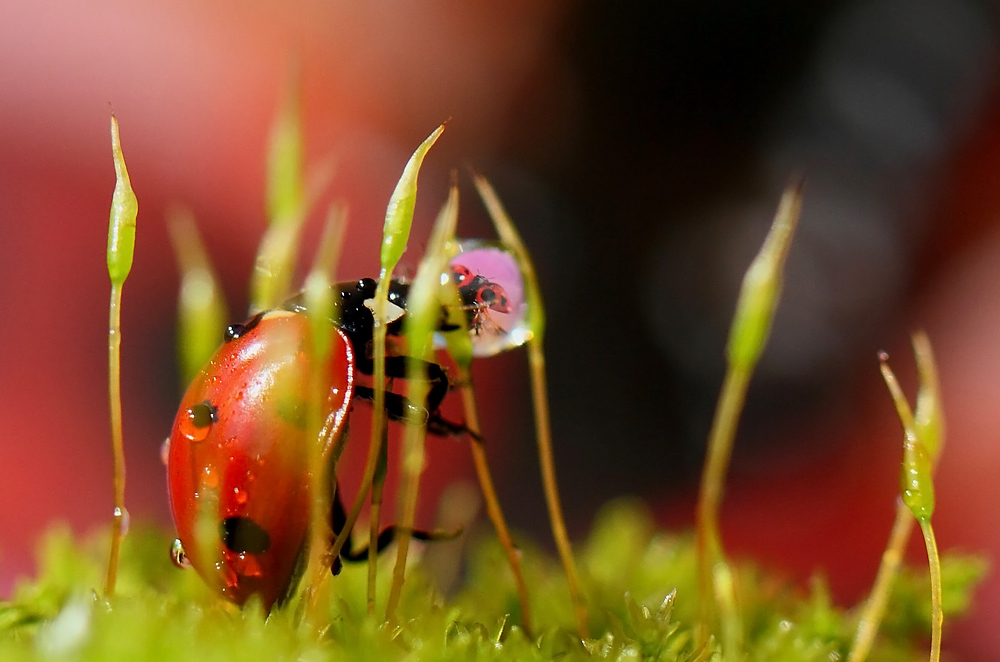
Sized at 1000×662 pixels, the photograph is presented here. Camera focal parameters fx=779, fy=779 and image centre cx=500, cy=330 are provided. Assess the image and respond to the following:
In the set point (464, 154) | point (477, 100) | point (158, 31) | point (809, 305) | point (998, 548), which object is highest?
point (158, 31)

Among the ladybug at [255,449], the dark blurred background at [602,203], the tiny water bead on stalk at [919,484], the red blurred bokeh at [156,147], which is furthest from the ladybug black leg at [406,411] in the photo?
the dark blurred background at [602,203]

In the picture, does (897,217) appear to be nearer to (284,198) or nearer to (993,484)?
(993,484)

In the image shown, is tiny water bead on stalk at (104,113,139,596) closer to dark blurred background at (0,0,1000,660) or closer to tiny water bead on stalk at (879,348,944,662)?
tiny water bead on stalk at (879,348,944,662)

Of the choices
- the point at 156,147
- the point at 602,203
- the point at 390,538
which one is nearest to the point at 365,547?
the point at 390,538

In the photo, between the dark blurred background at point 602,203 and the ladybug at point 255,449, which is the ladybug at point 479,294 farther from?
the dark blurred background at point 602,203

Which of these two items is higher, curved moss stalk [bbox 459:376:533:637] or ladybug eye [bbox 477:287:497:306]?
ladybug eye [bbox 477:287:497:306]

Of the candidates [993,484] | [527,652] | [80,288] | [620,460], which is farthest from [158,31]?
[993,484]

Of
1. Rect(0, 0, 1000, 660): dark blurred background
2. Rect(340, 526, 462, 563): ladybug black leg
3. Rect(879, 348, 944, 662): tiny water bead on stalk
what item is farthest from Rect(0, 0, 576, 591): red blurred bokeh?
Rect(879, 348, 944, 662): tiny water bead on stalk

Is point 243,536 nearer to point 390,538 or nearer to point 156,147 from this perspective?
point 390,538
